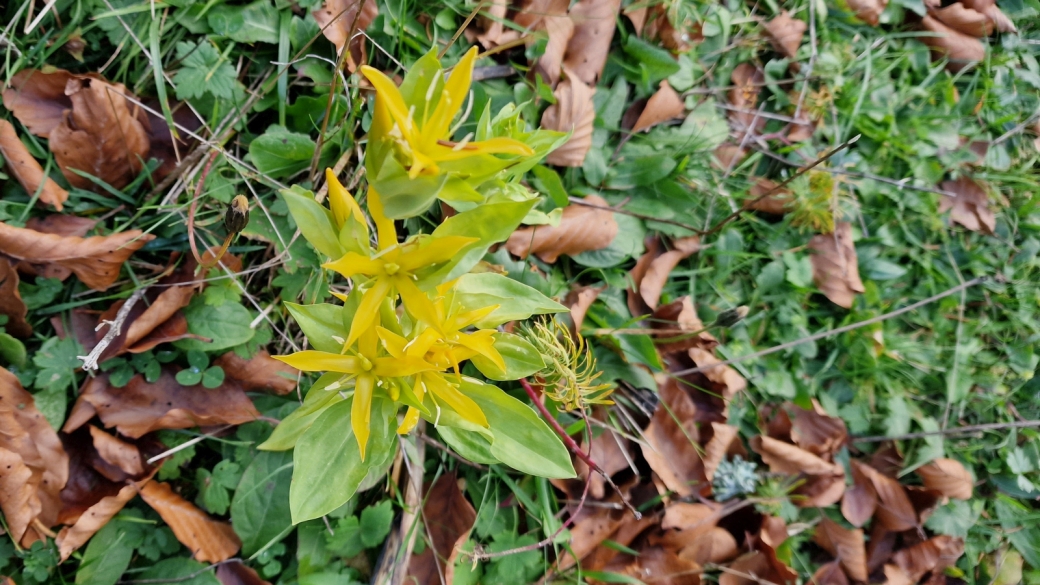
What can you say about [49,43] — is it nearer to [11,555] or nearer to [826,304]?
[11,555]

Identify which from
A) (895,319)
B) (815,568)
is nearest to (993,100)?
(895,319)

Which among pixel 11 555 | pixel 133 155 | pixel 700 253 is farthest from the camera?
pixel 700 253

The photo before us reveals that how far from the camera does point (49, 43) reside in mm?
1273

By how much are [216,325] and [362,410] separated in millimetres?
652

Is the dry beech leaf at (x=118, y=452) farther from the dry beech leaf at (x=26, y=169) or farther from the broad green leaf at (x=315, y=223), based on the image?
the broad green leaf at (x=315, y=223)

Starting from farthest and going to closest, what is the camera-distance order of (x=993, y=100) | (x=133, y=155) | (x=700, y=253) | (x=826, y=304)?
(x=993, y=100) → (x=826, y=304) → (x=700, y=253) → (x=133, y=155)

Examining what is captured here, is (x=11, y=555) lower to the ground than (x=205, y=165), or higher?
lower

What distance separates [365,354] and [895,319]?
1.87 m

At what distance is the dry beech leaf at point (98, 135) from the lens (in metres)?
1.25

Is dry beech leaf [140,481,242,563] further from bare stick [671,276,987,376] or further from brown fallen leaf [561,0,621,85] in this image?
brown fallen leaf [561,0,621,85]

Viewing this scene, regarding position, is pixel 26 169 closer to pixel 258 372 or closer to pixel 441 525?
pixel 258 372

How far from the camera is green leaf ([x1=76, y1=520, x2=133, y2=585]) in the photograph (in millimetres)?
1212

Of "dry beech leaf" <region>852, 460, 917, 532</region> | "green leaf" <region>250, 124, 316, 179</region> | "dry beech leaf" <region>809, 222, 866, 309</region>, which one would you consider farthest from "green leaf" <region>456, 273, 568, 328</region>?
"dry beech leaf" <region>852, 460, 917, 532</region>

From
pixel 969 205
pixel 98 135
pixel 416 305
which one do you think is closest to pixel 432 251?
pixel 416 305
